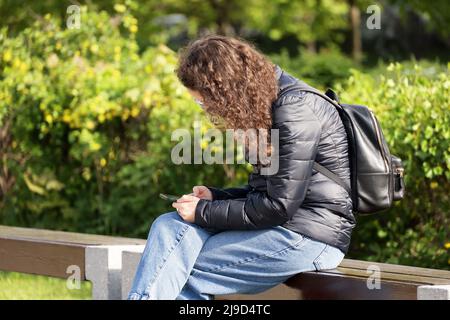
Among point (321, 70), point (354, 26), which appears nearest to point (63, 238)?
point (321, 70)

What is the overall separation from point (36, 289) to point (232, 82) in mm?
2901

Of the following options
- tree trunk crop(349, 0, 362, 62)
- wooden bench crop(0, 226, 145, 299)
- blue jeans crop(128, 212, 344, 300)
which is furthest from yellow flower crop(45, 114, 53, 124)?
tree trunk crop(349, 0, 362, 62)

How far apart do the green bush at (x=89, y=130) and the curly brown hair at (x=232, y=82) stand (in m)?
2.50

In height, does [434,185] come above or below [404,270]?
above

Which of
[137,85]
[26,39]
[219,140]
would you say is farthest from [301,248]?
[26,39]

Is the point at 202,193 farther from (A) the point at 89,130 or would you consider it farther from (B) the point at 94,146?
(A) the point at 89,130

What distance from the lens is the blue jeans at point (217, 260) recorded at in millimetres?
3574

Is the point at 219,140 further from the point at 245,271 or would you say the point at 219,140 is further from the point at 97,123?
the point at 245,271

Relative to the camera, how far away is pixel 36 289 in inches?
235

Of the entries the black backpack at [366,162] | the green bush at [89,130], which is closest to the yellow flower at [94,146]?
the green bush at [89,130]

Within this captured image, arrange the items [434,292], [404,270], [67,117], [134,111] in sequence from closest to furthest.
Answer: [434,292], [404,270], [134,111], [67,117]

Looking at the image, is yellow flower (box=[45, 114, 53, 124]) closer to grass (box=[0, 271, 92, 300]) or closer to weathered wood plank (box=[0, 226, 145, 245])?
grass (box=[0, 271, 92, 300])

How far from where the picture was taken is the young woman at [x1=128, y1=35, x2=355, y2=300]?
3.52 m

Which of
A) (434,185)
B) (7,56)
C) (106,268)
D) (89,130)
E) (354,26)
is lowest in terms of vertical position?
(106,268)
